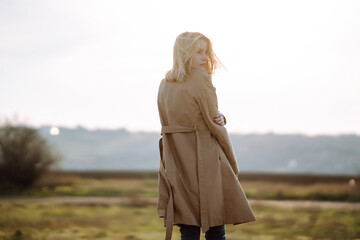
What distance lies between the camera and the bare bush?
61.9 feet

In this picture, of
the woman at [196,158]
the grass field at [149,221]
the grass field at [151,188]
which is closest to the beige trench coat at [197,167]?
the woman at [196,158]

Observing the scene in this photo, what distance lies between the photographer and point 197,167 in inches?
121

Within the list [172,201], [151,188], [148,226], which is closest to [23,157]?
[151,188]

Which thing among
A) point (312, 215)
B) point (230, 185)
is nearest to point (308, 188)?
point (312, 215)

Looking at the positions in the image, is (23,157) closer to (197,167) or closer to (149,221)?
(149,221)

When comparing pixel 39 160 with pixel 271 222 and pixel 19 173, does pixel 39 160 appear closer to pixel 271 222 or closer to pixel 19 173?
pixel 19 173

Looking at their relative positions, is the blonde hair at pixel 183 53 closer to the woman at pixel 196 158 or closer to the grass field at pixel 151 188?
the woman at pixel 196 158

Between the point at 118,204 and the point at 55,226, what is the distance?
599 centimetres

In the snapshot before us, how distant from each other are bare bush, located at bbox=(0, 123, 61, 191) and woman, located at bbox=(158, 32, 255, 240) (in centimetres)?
1683

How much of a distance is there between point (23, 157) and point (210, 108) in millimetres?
17675

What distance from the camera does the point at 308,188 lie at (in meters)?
17.9

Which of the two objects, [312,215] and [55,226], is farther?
[312,215]

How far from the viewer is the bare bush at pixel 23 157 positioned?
1888cm

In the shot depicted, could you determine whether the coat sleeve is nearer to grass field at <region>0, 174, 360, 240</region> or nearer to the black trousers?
the black trousers
